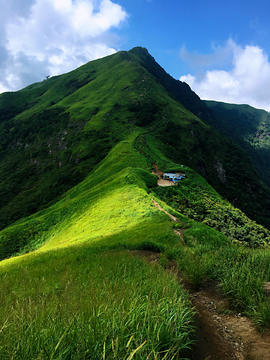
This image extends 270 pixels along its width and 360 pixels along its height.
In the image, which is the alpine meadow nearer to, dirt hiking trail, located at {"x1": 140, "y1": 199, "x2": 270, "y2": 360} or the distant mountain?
dirt hiking trail, located at {"x1": 140, "y1": 199, "x2": 270, "y2": 360}

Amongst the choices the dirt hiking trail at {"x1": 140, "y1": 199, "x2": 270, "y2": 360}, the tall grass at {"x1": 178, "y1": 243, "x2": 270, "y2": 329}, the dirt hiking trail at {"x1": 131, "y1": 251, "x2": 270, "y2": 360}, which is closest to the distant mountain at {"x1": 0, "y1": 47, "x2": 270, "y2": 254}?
the tall grass at {"x1": 178, "y1": 243, "x2": 270, "y2": 329}

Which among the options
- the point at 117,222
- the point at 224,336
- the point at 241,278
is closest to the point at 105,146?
the point at 117,222

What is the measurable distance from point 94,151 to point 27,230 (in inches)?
1869

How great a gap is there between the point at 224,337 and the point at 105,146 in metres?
74.4

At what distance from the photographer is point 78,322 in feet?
8.38

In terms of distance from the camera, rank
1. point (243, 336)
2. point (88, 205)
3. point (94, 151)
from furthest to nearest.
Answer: point (94, 151) → point (88, 205) → point (243, 336)

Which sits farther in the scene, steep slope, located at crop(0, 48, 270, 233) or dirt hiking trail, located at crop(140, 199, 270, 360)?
steep slope, located at crop(0, 48, 270, 233)

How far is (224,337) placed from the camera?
148 inches

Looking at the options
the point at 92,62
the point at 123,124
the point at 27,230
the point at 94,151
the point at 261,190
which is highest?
the point at 92,62

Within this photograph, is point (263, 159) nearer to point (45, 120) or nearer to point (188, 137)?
point (188, 137)

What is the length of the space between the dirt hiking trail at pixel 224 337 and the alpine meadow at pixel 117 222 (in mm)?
180

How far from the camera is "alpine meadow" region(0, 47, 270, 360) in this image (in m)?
2.65

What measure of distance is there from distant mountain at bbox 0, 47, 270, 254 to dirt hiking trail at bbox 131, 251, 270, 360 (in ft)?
133

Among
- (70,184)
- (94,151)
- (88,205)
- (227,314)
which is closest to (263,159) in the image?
(94,151)
